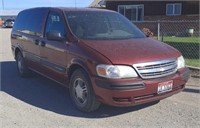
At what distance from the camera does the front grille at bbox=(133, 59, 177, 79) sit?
4.99m

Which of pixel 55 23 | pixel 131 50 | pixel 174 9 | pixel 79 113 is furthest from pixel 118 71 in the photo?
pixel 174 9

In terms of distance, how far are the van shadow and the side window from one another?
1344mm

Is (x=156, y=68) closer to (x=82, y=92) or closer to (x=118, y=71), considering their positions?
(x=118, y=71)

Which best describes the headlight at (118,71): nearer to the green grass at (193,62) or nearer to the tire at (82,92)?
the tire at (82,92)

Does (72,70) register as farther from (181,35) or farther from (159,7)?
(159,7)

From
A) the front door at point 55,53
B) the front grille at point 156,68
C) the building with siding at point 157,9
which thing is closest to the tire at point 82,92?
the front door at point 55,53

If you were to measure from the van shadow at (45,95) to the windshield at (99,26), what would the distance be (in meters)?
1.33

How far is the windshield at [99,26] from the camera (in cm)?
601

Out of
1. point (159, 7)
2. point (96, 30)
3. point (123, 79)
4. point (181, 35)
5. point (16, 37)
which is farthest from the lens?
point (159, 7)

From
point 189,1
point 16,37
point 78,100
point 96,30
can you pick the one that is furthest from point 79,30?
point 189,1

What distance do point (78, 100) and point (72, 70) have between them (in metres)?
0.55

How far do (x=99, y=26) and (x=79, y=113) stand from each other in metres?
1.76

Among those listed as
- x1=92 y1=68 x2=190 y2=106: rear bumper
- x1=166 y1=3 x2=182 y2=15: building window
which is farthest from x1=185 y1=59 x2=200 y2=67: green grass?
x1=166 y1=3 x2=182 y2=15: building window

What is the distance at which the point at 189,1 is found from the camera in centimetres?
2475
